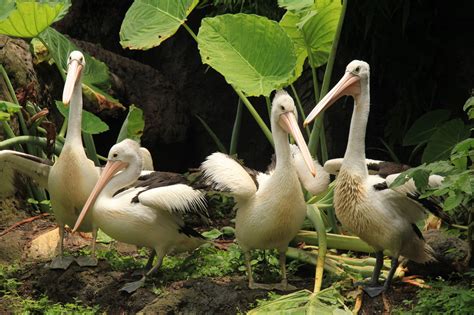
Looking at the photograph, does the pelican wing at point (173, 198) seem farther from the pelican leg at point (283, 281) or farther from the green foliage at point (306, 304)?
the green foliage at point (306, 304)

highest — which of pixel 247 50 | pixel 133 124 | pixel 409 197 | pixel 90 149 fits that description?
pixel 247 50

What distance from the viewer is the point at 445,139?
642cm

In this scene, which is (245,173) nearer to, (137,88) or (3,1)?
(3,1)

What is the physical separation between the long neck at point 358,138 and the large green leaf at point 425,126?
1695 mm

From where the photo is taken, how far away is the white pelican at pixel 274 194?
505cm

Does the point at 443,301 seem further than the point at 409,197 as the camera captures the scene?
No

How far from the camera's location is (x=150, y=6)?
6.39 metres

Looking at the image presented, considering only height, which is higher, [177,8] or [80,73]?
[177,8]

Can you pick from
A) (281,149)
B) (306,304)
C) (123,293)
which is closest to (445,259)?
(306,304)

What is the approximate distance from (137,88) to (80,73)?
252 cm

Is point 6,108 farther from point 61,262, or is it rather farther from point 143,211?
point 143,211

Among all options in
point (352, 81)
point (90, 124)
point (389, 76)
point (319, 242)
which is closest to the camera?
point (352, 81)

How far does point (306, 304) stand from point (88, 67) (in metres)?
3.23

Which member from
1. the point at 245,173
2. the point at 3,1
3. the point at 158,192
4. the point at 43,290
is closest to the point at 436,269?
the point at 245,173
